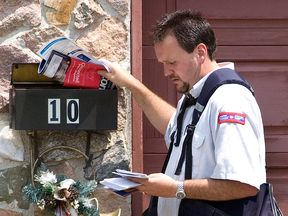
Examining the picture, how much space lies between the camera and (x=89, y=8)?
2.38 meters

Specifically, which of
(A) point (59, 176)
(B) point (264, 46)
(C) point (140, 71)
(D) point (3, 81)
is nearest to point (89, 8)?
(C) point (140, 71)

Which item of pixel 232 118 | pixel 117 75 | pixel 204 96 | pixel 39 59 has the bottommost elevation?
pixel 232 118

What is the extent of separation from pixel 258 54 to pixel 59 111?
134cm

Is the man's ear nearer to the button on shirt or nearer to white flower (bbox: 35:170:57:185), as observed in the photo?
the button on shirt

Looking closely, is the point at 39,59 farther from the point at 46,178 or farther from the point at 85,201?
the point at 85,201

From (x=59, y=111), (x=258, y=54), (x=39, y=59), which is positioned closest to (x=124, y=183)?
(x=59, y=111)

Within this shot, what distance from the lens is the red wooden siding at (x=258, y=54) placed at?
267 cm

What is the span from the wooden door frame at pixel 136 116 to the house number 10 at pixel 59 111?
0.36 metres

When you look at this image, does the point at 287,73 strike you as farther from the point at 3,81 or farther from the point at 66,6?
the point at 3,81

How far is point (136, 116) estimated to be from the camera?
2.42 metres

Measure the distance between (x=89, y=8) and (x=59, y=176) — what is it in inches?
37.6

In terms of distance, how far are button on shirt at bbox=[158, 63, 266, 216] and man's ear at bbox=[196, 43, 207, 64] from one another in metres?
0.26

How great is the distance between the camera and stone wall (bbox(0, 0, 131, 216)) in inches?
91.2

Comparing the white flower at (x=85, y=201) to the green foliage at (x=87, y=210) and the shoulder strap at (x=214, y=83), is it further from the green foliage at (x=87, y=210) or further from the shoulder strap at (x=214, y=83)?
the shoulder strap at (x=214, y=83)
